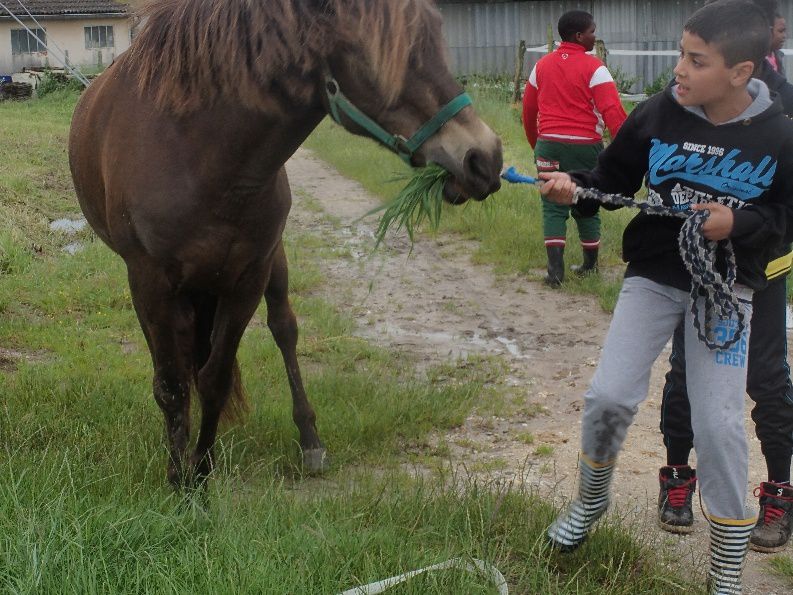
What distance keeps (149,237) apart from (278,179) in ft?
1.87

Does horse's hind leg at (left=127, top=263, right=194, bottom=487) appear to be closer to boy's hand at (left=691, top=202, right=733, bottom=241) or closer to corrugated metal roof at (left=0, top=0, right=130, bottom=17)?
boy's hand at (left=691, top=202, right=733, bottom=241)

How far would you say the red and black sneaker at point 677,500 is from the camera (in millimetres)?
3713

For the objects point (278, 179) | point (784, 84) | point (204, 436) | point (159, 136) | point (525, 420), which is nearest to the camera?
point (159, 136)

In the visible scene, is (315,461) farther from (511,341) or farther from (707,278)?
(511,341)

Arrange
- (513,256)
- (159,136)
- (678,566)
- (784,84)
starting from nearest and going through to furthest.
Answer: (678,566)
(159,136)
(784,84)
(513,256)

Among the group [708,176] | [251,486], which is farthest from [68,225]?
[708,176]

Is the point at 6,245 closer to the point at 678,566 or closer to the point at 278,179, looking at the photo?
the point at 278,179

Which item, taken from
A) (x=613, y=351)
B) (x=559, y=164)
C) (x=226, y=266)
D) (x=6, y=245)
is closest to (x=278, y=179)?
(x=226, y=266)

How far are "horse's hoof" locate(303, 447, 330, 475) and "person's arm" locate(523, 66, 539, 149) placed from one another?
4.22 m

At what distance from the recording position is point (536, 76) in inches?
297

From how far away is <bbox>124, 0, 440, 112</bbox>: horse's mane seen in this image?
2.95 m

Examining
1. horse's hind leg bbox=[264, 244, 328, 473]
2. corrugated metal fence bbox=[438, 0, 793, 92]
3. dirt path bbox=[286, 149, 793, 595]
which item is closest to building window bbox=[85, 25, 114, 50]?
corrugated metal fence bbox=[438, 0, 793, 92]

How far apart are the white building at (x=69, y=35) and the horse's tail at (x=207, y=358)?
32.7 meters

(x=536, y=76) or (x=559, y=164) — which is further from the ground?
(x=536, y=76)
